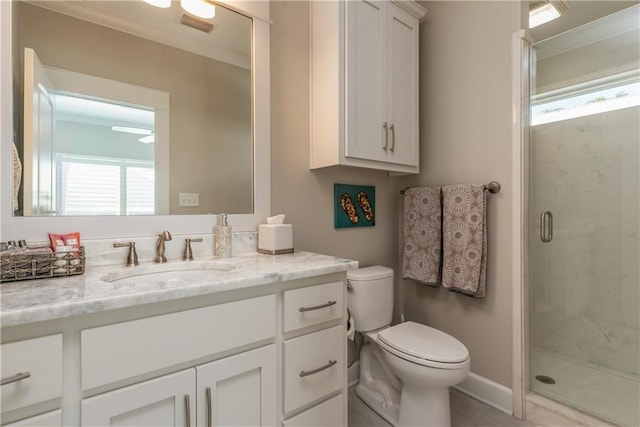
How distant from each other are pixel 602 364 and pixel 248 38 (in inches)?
107

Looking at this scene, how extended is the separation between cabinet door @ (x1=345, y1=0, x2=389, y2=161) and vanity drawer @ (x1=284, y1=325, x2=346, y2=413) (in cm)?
88

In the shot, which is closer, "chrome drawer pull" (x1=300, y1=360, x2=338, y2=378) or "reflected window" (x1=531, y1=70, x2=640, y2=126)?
"chrome drawer pull" (x1=300, y1=360, x2=338, y2=378)

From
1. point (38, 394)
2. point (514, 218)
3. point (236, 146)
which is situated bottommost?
point (38, 394)

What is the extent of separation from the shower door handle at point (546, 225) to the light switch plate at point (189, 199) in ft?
6.02

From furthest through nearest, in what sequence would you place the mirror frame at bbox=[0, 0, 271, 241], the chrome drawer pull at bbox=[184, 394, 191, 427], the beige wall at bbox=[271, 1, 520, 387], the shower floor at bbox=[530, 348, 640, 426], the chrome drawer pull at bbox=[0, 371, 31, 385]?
1. the beige wall at bbox=[271, 1, 520, 387]
2. the shower floor at bbox=[530, 348, 640, 426]
3. the mirror frame at bbox=[0, 0, 271, 241]
4. the chrome drawer pull at bbox=[184, 394, 191, 427]
5. the chrome drawer pull at bbox=[0, 371, 31, 385]

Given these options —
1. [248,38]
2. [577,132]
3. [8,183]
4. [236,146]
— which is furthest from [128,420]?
[577,132]

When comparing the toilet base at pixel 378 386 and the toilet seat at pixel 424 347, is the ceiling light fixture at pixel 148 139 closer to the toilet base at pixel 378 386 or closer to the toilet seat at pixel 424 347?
the toilet seat at pixel 424 347

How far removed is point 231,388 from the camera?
898 millimetres

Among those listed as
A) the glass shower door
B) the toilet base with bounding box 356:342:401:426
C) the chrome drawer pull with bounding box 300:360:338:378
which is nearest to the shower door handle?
the glass shower door

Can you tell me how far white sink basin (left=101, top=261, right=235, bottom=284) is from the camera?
105 centimetres

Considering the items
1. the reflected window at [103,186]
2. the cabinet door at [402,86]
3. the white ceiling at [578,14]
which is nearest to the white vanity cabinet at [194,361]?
the reflected window at [103,186]

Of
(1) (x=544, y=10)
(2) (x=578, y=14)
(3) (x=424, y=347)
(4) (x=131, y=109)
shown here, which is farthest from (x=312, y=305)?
(2) (x=578, y=14)

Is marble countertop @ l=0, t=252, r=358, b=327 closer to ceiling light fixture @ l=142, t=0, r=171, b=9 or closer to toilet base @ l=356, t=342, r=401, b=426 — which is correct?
toilet base @ l=356, t=342, r=401, b=426

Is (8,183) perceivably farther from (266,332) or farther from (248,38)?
(248,38)
